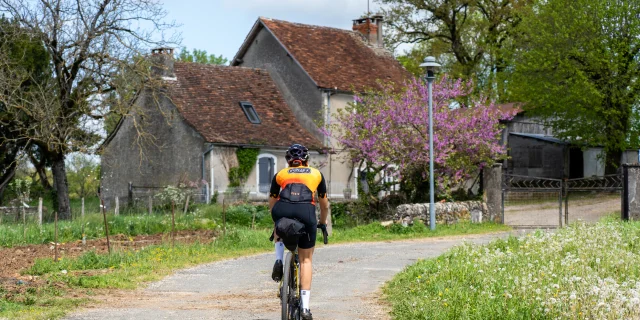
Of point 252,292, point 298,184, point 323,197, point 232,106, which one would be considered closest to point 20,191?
point 232,106

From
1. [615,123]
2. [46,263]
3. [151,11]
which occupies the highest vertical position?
[151,11]

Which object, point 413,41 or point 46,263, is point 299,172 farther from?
point 413,41

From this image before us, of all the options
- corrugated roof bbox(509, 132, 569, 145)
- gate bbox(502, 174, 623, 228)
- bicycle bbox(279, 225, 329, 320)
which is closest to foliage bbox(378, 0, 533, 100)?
corrugated roof bbox(509, 132, 569, 145)

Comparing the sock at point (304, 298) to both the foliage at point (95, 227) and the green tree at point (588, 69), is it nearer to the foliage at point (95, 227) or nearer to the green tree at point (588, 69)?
the foliage at point (95, 227)

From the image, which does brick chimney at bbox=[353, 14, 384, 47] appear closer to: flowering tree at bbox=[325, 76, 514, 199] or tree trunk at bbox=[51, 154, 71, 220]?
flowering tree at bbox=[325, 76, 514, 199]

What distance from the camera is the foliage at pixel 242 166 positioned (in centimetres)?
3853

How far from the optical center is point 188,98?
132 feet

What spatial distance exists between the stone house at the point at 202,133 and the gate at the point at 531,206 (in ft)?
30.7

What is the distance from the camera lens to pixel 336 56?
150ft

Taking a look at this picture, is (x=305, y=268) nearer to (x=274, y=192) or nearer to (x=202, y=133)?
(x=274, y=192)

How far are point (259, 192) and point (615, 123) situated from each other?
1769 cm

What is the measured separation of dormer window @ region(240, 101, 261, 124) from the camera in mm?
41094

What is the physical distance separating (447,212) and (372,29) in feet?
77.7

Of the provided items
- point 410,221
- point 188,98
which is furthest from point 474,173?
point 188,98
